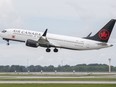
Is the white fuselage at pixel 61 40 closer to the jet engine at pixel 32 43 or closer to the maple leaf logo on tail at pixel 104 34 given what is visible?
the jet engine at pixel 32 43

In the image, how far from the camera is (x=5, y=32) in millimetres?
116625

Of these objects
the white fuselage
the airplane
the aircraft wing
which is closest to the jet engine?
the airplane

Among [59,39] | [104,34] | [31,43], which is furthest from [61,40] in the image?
[104,34]

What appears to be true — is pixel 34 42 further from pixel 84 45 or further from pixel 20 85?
pixel 20 85

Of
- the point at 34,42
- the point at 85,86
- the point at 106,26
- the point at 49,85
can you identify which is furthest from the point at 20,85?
the point at 106,26

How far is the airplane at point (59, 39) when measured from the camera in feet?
370

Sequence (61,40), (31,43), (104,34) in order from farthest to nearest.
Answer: (104,34) < (61,40) < (31,43)

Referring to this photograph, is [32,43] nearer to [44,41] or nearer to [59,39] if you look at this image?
[44,41]

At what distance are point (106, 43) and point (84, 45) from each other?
20.1 feet

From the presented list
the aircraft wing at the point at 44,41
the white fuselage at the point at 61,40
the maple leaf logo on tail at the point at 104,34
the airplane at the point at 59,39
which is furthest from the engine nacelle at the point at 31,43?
the maple leaf logo on tail at the point at 104,34

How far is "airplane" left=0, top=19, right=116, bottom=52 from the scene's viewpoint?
112750 millimetres

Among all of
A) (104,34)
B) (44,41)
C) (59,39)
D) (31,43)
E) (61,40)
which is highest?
(104,34)

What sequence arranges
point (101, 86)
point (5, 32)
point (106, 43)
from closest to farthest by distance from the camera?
point (101, 86) < point (106, 43) < point (5, 32)

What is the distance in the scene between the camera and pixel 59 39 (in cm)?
11394
